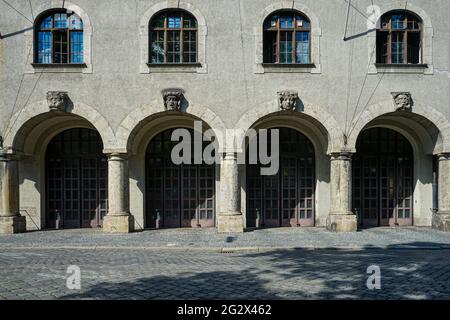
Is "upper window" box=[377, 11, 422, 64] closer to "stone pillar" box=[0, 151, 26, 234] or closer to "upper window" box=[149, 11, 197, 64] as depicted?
"upper window" box=[149, 11, 197, 64]

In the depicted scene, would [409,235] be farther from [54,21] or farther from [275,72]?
[54,21]

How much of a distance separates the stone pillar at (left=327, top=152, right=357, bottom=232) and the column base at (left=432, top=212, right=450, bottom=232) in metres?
3.20

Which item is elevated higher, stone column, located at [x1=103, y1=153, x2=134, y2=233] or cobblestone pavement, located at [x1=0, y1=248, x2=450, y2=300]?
stone column, located at [x1=103, y1=153, x2=134, y2=233]

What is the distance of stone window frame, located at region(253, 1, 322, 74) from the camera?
12250 mm

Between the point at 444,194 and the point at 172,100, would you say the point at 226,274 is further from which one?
the point at 444,194

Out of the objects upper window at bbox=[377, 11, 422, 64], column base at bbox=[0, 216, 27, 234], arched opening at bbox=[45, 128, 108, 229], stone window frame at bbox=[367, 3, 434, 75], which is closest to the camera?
column base at bbox=[0, 216, 27, 234]

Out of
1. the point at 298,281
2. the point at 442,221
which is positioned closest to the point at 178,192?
the point at 298,281

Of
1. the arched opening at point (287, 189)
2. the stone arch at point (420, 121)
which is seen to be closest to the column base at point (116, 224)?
the arched opening at point (287, 189)

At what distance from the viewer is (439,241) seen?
34.3 ft

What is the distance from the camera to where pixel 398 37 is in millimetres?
12750

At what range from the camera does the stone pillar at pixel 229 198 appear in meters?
12.1

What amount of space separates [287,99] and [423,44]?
5.31 metres

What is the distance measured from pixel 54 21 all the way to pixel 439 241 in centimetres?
1422

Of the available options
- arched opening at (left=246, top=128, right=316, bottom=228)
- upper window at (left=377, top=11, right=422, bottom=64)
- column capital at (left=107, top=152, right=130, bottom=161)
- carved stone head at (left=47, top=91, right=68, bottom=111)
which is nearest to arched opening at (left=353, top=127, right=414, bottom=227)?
arched opening at (left=246, top=128, right=316, bottom=228)
